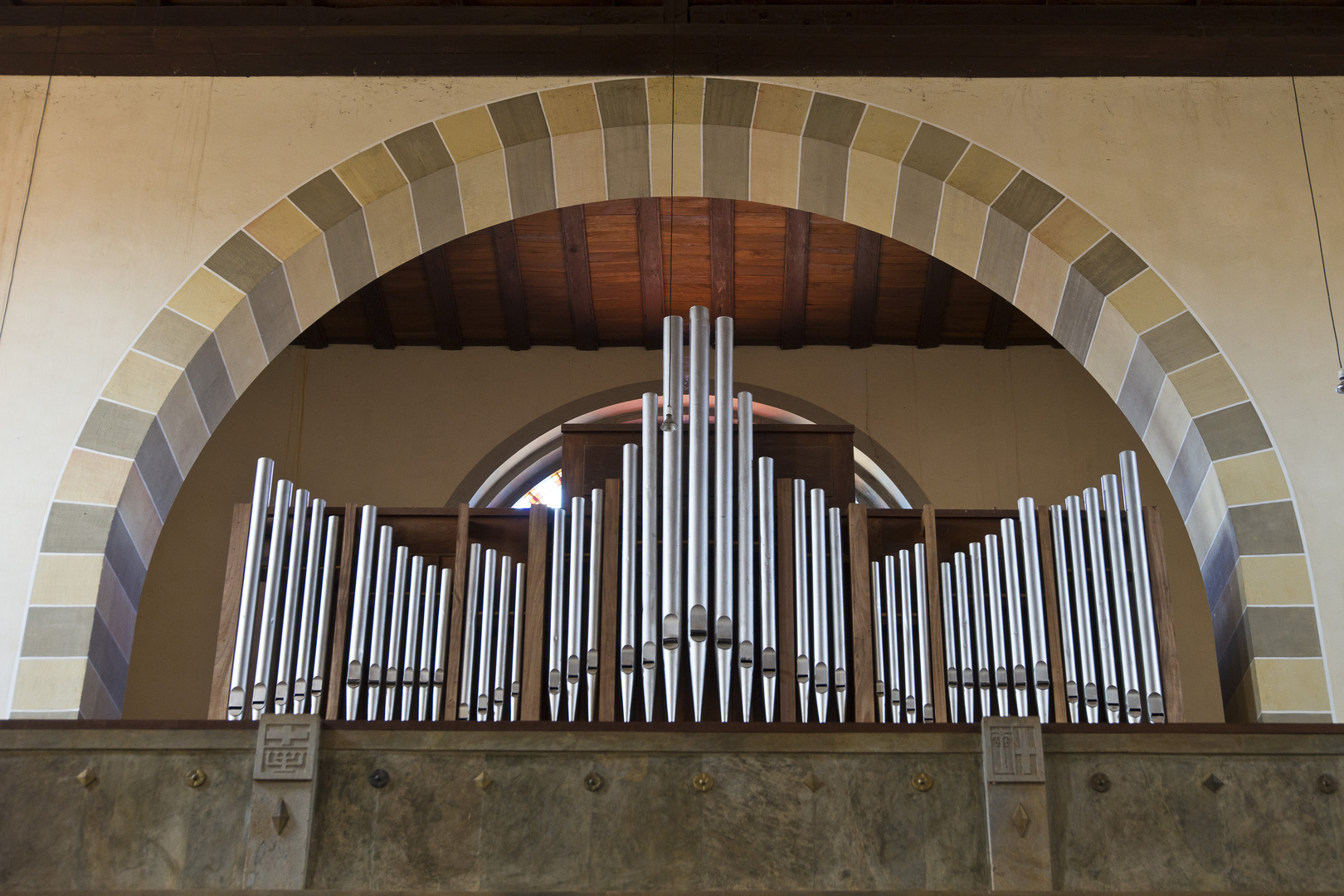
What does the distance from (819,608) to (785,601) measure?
174mm

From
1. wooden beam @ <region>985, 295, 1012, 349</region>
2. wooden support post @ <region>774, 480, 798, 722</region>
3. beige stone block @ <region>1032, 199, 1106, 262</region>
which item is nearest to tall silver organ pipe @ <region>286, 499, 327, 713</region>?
wooden support post @ <region>774, 480, 798, 722</region>

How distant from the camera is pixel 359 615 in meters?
7.09

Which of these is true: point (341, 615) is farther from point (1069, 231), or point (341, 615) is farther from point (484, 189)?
point (1069, 231)

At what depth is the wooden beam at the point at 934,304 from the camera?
31.4ft

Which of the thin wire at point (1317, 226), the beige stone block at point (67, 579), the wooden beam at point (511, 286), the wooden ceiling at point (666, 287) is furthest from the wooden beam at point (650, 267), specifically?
the beige stone block at point (67, 579)

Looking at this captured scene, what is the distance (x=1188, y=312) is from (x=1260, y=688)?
1.86 meters

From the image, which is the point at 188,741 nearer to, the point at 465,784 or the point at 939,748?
the point at 465,784

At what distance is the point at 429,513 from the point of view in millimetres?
7496

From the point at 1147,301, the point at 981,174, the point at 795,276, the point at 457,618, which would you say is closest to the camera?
the point at 1147,301

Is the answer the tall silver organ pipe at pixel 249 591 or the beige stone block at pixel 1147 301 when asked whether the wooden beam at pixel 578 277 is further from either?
the beige stone block at pixel 1147 301

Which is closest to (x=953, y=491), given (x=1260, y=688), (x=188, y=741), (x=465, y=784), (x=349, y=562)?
(x=1260, y=688)

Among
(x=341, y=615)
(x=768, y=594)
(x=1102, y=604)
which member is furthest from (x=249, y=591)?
(x=1102, y=604)

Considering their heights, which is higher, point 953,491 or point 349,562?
point 953,491

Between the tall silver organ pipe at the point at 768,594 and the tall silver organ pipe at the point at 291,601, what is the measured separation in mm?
2226
